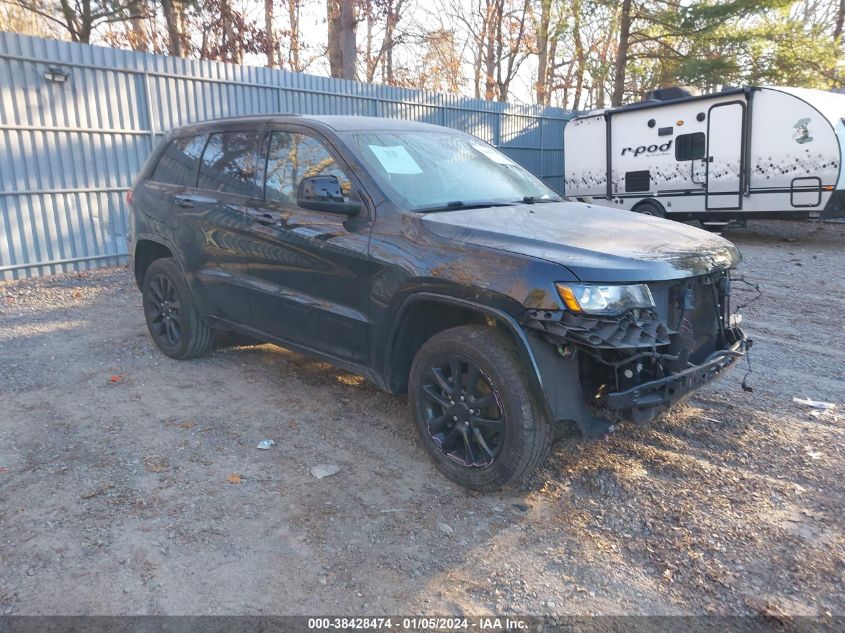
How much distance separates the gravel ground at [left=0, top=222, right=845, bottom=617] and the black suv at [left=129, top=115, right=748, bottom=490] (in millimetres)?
428

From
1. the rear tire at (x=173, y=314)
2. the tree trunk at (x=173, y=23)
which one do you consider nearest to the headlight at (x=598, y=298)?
the rear tire at (x=173, y=314)

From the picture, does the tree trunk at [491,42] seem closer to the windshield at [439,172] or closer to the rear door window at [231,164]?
the rear door window at [231,164]

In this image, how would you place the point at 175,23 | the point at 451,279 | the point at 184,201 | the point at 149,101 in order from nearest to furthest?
the point at 451,279
the point at 184,201
the point at 149,101
the point at 175,23

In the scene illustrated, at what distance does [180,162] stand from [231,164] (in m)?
0.78

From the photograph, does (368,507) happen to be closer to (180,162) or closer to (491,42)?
(180,162)

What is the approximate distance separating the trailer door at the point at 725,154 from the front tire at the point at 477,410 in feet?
34.5

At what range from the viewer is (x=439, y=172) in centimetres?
415

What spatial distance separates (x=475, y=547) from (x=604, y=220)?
6.69 ft

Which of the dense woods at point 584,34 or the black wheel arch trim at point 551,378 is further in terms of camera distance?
the dense woods at point 584,34

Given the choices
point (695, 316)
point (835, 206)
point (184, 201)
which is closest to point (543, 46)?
point (835, 206)

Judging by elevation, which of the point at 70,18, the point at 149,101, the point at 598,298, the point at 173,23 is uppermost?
the point at 173,23

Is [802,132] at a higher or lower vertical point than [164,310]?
higher

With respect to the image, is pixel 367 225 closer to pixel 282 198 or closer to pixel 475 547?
pixel 282 198

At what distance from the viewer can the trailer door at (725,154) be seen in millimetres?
11844
